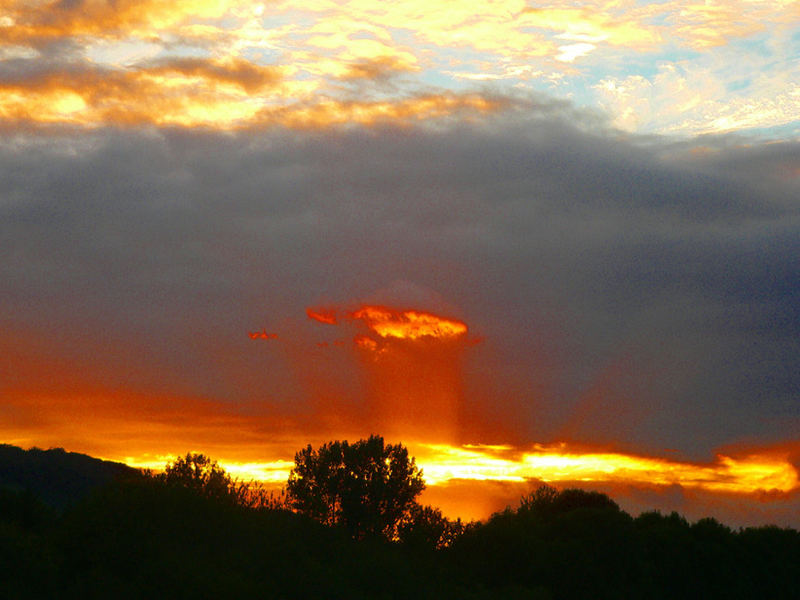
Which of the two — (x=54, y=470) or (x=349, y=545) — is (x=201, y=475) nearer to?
(x=349, y=545)

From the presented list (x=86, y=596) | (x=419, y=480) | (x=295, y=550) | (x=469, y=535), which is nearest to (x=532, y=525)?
(x=469, y=535)

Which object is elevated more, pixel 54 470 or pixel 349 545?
pixel 54 470

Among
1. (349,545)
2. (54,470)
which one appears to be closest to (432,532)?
(349,545)

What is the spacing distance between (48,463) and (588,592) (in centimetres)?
14031

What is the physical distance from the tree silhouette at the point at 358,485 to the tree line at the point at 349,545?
10 cm

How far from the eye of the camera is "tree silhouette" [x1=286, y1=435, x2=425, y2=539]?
72875mm

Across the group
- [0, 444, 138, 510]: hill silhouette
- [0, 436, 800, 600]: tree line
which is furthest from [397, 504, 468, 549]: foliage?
[0, 444, 138, 510]: hill silhouette

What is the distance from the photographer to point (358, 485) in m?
74.8

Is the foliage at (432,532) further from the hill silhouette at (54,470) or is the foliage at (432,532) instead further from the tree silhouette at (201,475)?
the hill silhouette at (54,470)

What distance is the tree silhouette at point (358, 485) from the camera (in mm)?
72875

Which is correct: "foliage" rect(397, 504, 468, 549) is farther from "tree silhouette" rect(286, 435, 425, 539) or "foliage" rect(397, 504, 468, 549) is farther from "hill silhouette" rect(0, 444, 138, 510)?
"hill silhouette" rect(0, 444, 138, 510)

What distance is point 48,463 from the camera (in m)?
178

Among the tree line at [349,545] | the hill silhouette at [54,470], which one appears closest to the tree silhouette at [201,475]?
the tree line at [349,545]

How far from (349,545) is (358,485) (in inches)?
888
